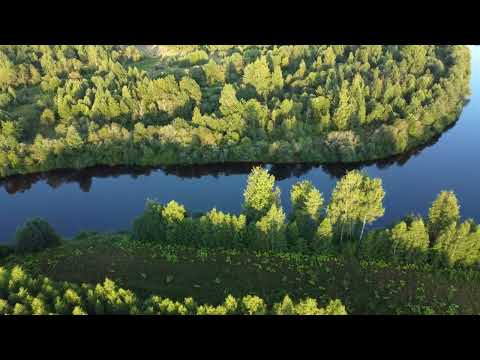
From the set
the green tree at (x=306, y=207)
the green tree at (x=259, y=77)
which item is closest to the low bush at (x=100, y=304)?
the green tree at (x=306, y=207)

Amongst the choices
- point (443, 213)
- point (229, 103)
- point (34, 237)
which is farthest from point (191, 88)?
point (443, 213)

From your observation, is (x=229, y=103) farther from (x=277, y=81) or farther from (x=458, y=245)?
(x=458, y=245)

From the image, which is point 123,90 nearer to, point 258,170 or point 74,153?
point 74,153

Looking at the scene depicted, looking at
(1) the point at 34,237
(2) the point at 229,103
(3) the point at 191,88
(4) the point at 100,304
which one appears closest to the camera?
(4) the point at 100,304

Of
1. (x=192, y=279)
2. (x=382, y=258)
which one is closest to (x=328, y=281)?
(x=382, y=258)

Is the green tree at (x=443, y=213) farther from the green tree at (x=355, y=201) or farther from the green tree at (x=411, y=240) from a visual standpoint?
the green tree at (x=355, y=201)

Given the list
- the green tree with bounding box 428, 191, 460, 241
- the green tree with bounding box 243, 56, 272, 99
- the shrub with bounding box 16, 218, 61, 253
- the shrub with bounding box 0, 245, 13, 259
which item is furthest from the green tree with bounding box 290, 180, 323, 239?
the green tree with bounding box 243, 56, 272, 99

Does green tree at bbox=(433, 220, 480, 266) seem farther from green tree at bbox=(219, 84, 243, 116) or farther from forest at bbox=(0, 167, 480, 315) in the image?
green tree at bbox=(219, 84, 243, 116)
